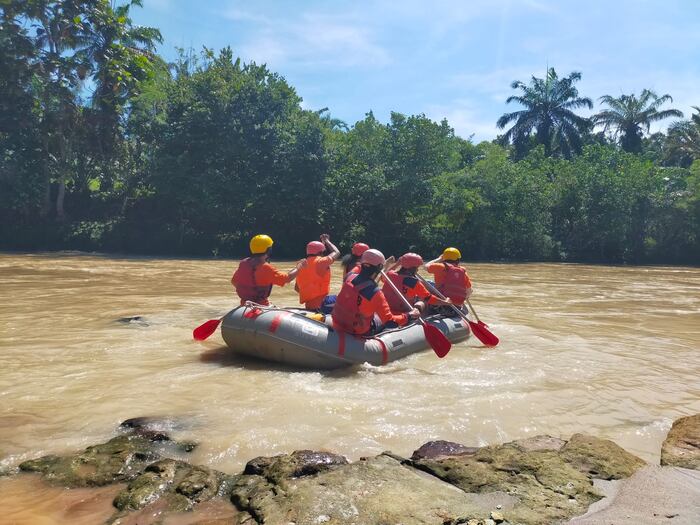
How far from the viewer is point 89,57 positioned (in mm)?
23688

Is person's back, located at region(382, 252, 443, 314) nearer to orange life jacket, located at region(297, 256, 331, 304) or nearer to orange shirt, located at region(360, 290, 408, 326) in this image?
orange life jacket, located at region(297, 256, 331, 304)

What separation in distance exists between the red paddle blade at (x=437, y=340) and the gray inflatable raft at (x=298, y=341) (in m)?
0.35

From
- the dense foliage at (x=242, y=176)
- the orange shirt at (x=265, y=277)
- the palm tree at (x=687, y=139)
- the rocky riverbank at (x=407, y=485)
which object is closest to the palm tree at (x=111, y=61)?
the dense foliage at (x=242, y=176)

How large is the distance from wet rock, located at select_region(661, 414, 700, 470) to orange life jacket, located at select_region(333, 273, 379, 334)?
2764mm

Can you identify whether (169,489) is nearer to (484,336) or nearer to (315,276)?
(315,276)

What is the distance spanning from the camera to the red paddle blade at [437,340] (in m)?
6.14

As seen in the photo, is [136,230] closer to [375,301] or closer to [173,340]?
[173,340]

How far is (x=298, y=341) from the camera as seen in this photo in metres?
5.53

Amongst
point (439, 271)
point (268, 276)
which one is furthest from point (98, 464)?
point (439, 271)

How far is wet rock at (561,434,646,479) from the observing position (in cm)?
301

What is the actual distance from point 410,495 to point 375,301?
2.99 m

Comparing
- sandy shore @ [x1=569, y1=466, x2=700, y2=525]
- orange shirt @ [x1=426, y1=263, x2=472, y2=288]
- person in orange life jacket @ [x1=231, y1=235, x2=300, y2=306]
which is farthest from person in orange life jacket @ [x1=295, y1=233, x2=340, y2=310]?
sandy shore @ [x1=569, y1=466, x2=700, y2=525]

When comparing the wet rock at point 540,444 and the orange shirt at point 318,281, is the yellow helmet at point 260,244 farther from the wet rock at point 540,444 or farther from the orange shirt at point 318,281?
the wet rock at point 540,444

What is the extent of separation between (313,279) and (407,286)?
114 centimetres
